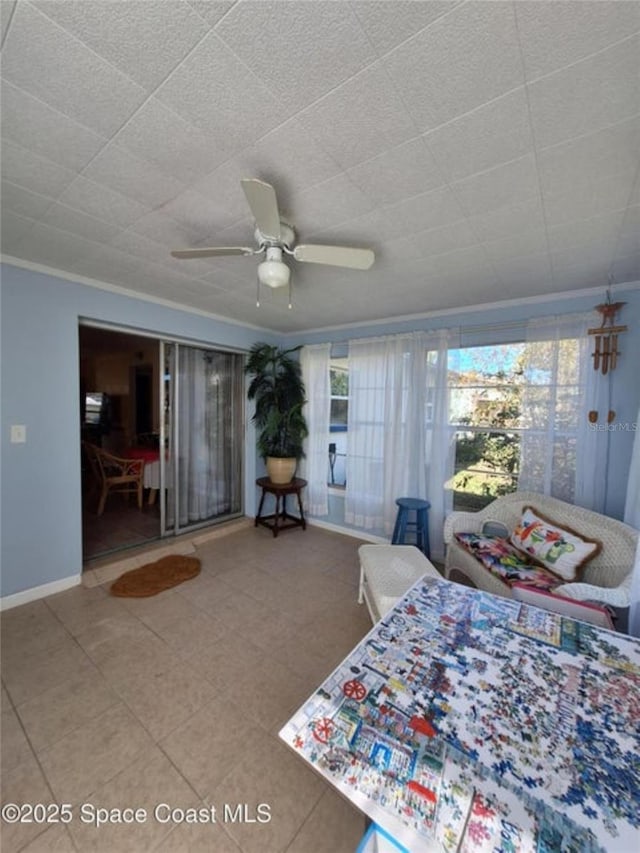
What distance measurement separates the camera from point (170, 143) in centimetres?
127

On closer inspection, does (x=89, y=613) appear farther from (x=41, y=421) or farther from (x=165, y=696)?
(x=41, y=421)

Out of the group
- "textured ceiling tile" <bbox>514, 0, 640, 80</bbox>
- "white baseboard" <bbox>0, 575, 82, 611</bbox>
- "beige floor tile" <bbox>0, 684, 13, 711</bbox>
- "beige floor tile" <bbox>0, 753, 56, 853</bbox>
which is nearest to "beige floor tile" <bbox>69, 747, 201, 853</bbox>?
"beige floor tile" <bbox>0, 753, 56, 853</bbox>

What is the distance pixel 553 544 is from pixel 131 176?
3.13m

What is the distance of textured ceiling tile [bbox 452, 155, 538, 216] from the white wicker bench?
190cm

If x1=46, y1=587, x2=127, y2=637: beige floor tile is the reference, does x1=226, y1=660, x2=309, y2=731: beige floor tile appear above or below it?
below

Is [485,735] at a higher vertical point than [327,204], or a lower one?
lower

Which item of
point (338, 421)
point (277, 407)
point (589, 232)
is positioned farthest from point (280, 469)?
point (589, 232)

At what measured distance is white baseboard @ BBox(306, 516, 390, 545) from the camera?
370cm

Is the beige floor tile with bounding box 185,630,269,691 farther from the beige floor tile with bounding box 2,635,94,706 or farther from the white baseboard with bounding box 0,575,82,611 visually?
the white baseboard with bounding box 0,575,82,611

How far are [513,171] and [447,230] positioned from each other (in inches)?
18.7

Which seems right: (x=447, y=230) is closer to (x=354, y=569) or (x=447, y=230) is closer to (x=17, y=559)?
(x=354, y=569)

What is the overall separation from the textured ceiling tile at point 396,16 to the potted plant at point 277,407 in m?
3.14

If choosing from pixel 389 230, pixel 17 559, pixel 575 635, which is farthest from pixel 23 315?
pixel 575 635

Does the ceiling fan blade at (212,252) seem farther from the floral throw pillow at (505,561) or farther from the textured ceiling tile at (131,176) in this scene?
the floral throw pillow at (505,561)
